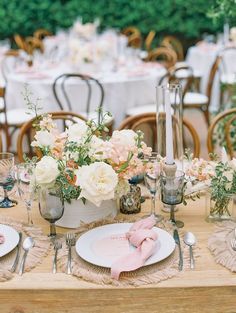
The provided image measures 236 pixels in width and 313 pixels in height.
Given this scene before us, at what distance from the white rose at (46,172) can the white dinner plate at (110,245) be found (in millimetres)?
186

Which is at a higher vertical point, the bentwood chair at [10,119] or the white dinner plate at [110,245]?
the white dinner plate at [110,245]

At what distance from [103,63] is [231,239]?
3.72 meters

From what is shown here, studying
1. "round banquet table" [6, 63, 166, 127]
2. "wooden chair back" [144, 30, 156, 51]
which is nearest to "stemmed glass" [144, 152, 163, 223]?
"round banquet table" [6, 63, 166, 127]

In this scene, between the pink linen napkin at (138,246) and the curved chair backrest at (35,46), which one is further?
the curved chair backrest at (35,46)

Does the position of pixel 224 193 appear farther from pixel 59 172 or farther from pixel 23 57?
pixel 23 57

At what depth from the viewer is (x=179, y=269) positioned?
1476 millimetres

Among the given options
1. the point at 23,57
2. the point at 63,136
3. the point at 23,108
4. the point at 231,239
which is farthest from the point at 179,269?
the point at 23,57

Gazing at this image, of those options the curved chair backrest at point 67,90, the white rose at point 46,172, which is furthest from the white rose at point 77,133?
the curved chair backrest at point 67,90

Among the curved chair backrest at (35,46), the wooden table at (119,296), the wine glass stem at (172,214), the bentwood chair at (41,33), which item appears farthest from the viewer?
the bentwood chair at (41,33)

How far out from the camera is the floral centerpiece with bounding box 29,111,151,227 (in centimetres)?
161

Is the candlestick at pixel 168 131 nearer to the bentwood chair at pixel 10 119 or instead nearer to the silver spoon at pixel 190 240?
the silver spoon at pixel 190 240

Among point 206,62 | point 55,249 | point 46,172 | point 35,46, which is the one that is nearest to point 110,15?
point 35,46

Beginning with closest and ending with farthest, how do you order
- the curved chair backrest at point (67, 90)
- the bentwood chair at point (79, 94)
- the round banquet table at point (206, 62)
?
the curved chair backrest at point (67, 90)
the bentwood chair at point (79, 94)
the round banquet table at point (206, 62)

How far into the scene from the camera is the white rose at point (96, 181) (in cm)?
160
